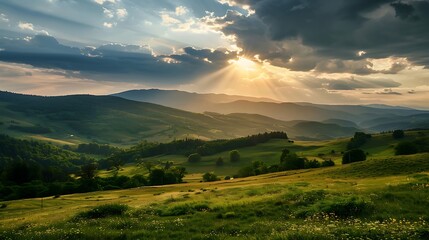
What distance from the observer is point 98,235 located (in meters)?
21.0

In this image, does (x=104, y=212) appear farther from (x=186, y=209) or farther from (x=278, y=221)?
(x=278, y=221)

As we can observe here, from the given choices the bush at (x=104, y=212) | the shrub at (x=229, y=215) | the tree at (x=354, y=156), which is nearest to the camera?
the shrub at (x=229, y=215)

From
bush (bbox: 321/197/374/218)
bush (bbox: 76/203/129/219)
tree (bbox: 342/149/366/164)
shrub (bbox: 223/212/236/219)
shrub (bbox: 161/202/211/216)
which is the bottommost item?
tree (bbox: 342/149/366/164)

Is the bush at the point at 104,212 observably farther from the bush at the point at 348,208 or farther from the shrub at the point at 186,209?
the bush at the point at 348,208

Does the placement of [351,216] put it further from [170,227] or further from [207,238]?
[170,227]

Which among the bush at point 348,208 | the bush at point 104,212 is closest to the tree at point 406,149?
the bush at point 348,208

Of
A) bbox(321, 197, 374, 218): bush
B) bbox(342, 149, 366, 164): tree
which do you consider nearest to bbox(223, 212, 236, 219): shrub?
bbox(321, 197, 374, 218): bush

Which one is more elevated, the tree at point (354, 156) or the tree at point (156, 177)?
the tree at point (354, 156)

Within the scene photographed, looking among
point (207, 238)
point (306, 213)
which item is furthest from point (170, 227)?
point (306, 213)

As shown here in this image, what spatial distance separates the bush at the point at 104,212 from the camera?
30859 mm

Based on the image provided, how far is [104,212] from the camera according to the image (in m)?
31.5

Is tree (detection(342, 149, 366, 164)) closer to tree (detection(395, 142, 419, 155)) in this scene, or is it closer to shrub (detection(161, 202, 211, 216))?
tree (detection(395, 142, 419, 155))

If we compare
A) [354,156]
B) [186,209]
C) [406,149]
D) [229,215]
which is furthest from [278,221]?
[354,156]

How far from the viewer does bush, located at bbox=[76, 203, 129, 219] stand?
30.9 m
